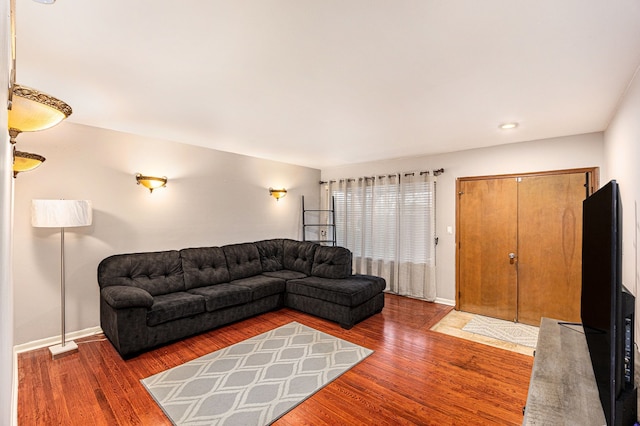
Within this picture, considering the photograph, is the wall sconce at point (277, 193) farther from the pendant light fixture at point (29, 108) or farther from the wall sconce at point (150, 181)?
the pendant light fixture at point (29, 108)

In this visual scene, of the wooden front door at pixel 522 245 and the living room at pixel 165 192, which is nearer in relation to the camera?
the living room at pixel 165 192

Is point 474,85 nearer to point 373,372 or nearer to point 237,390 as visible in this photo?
point 373,372

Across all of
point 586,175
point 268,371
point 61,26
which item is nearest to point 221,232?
point 268,371

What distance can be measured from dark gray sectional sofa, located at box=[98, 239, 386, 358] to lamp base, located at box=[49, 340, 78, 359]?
1.01 feet

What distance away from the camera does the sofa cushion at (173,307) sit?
317cm

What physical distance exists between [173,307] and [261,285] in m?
1.23

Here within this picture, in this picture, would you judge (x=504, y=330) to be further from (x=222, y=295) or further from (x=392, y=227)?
(x=222, y=295)

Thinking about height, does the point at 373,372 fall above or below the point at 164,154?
below

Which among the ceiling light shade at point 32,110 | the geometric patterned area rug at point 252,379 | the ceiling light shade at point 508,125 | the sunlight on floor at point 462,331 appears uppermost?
the ceiling light shade at point 508,125

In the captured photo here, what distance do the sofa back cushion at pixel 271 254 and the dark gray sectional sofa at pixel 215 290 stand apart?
2 centimetres

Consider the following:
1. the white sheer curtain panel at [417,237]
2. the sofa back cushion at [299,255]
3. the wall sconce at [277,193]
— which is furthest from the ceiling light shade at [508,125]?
the wall sconce at [277,193]

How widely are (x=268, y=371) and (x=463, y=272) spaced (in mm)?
3334

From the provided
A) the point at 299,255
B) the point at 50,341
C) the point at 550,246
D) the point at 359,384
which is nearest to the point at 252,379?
the point at 359,384

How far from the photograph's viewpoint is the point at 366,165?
5.89 m
